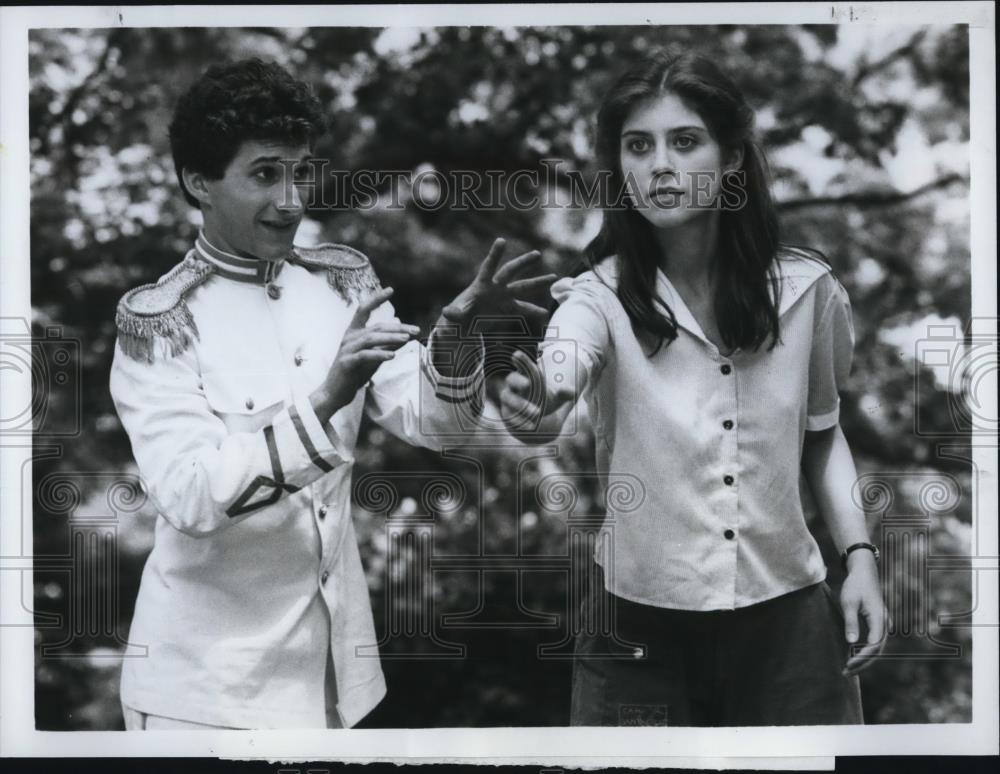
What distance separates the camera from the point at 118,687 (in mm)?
3730

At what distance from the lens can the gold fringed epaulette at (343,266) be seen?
3.69 meters

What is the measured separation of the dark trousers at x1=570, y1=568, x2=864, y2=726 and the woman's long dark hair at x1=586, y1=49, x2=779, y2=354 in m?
Answer: 0.80

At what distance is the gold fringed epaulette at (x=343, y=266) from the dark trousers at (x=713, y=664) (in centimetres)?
111

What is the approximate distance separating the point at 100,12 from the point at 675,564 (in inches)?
94.1

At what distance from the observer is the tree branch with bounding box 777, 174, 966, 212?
3.78 metres

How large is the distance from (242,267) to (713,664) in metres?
1.80

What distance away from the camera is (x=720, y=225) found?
3.70m

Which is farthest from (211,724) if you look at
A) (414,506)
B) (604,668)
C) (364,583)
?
(604,668)

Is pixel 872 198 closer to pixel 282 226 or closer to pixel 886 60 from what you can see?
pixel 886 60

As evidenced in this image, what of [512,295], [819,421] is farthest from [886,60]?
[512,295]

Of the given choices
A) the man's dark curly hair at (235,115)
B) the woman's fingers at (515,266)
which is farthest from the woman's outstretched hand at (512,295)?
the man's dark curly hair at (235,115)

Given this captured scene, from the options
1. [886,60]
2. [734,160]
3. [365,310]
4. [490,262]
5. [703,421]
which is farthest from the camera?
[886,60]

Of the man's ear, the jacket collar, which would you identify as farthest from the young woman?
the man's ear

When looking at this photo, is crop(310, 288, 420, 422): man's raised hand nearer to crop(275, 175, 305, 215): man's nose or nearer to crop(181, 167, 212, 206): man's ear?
crop(275, 175, 305, 215): man's nose
